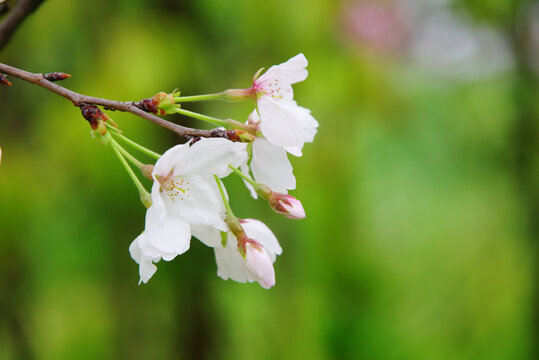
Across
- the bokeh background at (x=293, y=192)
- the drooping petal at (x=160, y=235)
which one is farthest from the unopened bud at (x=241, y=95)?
the bokeh background at (x=293, y=192)

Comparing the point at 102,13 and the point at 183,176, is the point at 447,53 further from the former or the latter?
the point at 183,176

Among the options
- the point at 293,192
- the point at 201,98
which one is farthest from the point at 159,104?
the point at 293,192

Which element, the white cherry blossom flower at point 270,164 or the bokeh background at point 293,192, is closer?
the white cherry blossom flower at point 270,164

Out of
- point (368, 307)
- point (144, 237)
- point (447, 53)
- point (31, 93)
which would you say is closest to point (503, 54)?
point (447, 53)

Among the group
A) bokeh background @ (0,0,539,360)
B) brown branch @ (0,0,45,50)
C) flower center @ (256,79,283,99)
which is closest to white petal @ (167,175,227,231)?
flower center @ (256,79,283,99)

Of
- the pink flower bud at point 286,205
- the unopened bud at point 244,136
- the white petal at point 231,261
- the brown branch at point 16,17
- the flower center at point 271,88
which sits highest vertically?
the brown branch at point 16,17

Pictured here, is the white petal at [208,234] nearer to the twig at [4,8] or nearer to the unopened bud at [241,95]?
the unopened bud at [241,95]
